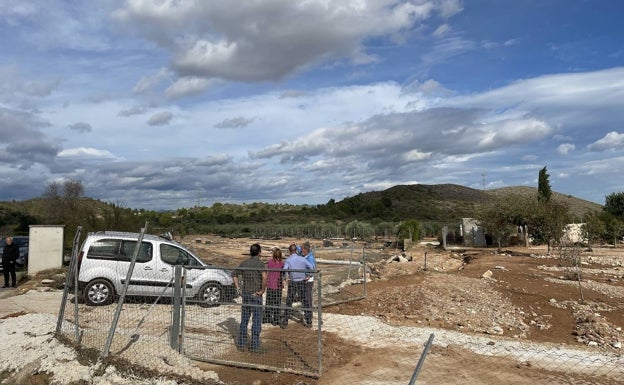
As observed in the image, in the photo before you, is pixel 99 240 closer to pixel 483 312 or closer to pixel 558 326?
pixel 483 312

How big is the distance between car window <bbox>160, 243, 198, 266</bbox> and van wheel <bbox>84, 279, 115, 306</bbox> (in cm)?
140

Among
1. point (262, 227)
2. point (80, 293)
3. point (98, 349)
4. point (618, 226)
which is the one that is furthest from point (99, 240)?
point (262, 227)

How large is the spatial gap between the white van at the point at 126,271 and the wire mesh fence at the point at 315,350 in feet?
2.16

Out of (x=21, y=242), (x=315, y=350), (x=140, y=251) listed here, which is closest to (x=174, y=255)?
(x=140, y=251)

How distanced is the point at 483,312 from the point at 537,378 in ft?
18.7

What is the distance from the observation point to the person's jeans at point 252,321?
816 cm

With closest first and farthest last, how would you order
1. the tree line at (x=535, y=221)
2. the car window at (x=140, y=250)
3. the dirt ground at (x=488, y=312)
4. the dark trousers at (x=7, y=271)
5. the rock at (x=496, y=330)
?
1. the dirt ground at (x=488, y=312)
2. the rock at (x=496, y=330)
3. the car window at (x=140, y=250)
4. the dark trousers at (x=7, y=271)
5. the tree line at (x=535, y=221)

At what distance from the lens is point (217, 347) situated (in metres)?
8.45

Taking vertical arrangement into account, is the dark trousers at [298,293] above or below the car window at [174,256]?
below

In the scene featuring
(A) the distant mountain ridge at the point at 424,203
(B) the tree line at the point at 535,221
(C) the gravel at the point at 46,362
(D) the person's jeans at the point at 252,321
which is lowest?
(C) the gravel at the point at 46,362

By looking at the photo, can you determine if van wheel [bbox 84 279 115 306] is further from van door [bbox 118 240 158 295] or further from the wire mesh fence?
the wire mesh fence

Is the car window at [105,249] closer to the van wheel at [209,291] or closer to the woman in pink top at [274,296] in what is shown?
the van wheel at [209,291]

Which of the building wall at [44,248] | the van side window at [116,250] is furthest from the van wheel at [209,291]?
the building wall at [44,248]

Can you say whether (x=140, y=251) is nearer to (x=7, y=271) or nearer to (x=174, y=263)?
(x=174, y=263)
